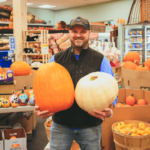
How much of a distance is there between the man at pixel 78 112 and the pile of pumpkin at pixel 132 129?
2.92 ft

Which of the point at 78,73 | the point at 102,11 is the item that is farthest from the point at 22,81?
the point at 102,11

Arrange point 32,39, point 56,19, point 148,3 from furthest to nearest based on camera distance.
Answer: point 56,19
point 148,3
point 32,39

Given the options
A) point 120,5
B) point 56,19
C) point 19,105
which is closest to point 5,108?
point 19,105

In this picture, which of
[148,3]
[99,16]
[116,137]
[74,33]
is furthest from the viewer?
[99,16]

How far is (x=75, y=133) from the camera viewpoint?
1.49 m

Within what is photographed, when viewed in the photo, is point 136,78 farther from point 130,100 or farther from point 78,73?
point 78,73

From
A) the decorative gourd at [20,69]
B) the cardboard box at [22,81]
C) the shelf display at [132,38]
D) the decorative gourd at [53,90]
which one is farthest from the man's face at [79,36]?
the shelf display at [132,38]

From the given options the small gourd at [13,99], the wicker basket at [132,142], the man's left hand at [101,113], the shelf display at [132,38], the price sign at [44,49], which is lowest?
the wicker basket at [132,142]

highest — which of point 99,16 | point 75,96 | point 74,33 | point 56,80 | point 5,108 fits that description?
point 99,16

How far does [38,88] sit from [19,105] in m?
1.15

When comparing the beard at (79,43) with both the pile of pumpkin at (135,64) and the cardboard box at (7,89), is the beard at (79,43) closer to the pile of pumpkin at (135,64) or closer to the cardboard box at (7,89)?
the cardboard box at (7,89)

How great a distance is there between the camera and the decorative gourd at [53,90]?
1.34 m

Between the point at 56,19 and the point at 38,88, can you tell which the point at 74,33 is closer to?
the point at 38,88

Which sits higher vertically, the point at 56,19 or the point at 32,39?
the point at 56,19
